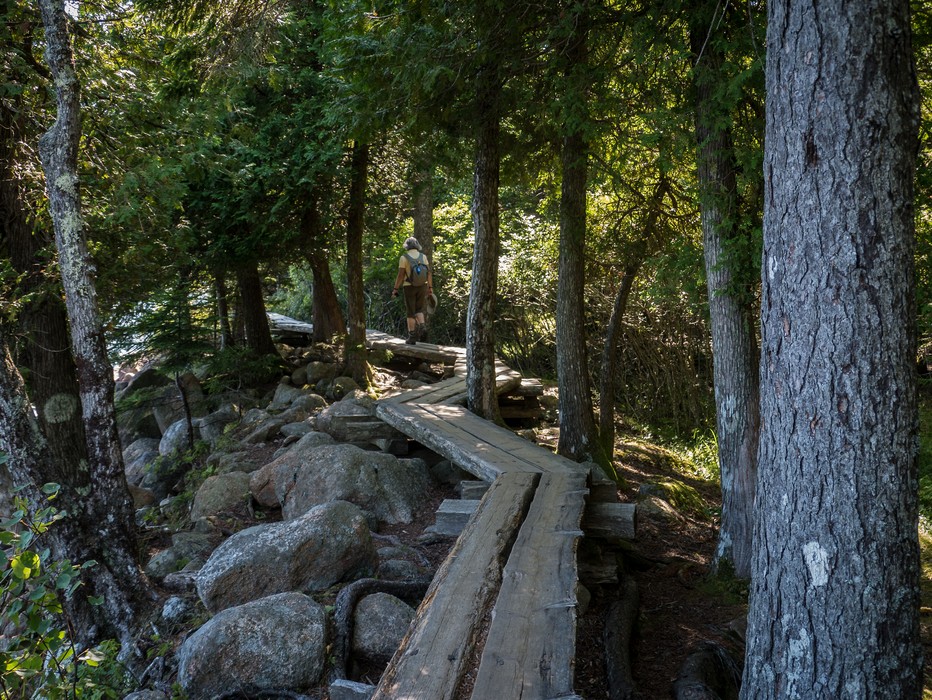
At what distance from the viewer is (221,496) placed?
29.5ft

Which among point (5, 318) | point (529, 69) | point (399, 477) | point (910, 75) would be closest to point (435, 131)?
point (529, 69)

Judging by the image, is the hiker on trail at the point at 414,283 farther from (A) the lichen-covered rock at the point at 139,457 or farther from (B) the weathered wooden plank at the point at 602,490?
(B) the weathered wooden plank at the point at 602,490

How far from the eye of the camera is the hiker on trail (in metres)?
13.9

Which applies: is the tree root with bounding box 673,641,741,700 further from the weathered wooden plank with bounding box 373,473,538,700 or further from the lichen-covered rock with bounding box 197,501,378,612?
the lichen-covered rock with bounding box 197,501,378,612

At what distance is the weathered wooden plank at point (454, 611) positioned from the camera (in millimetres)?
3340

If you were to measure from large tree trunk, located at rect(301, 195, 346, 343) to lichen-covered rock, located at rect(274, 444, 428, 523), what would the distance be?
5.42 meters

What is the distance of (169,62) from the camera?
9242 millimetres

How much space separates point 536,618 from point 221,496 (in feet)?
19.9

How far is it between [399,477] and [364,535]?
2.39 meters

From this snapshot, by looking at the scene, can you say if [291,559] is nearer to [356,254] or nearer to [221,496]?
[221,496]

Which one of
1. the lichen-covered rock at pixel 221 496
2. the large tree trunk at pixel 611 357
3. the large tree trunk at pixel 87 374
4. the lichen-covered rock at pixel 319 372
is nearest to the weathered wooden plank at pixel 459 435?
the lichen-covered rock at pixel 221 496

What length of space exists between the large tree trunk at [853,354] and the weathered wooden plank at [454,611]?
163 cm

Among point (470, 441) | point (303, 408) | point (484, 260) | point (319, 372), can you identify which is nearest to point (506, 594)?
point (470, 441)

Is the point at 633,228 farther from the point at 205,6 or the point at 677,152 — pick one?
the point at 205,6
